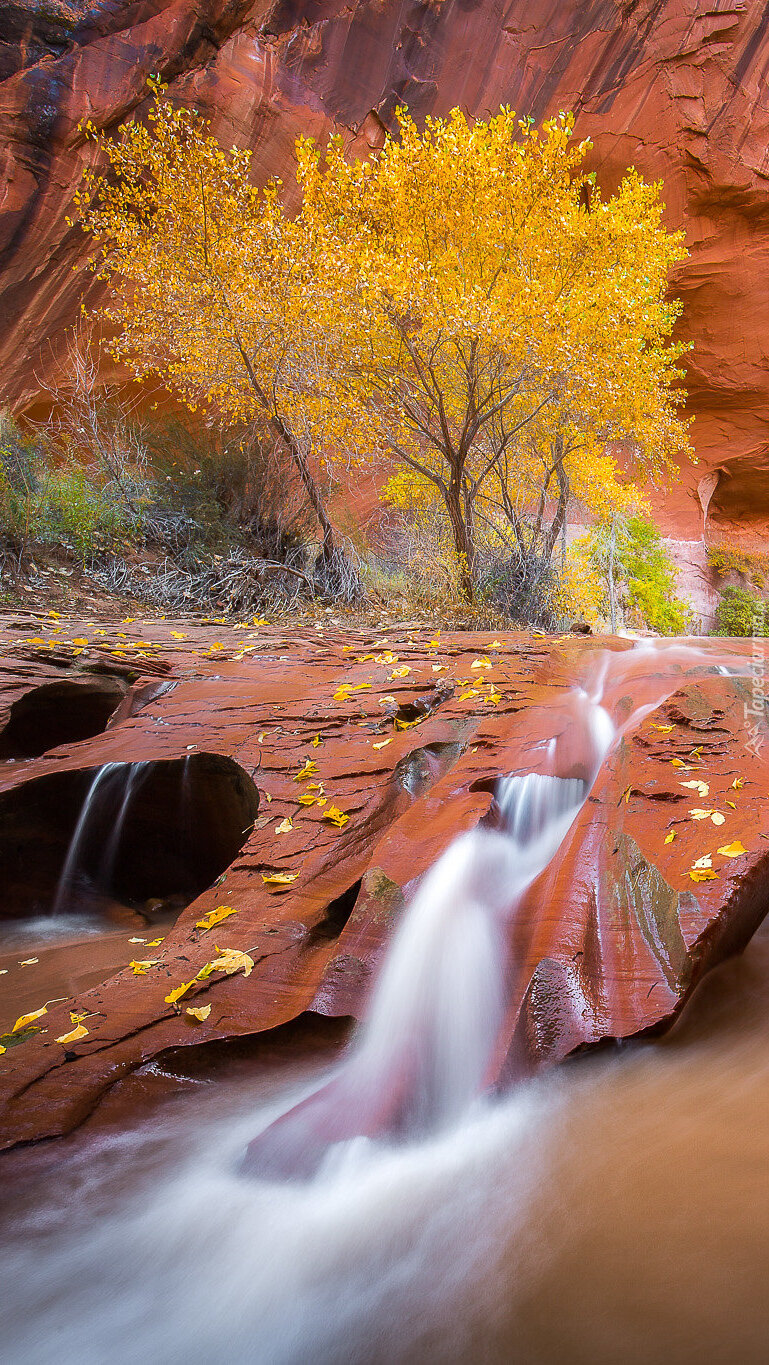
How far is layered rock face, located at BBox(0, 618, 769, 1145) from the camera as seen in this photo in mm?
2477

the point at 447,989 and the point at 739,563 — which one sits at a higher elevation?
the point at 739,563

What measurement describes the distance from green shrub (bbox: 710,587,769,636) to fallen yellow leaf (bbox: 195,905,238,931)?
20200mm

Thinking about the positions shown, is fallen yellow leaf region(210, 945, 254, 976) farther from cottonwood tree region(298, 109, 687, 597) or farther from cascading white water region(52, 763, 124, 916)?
cottonwood tree region(298, 109, 687, 597)

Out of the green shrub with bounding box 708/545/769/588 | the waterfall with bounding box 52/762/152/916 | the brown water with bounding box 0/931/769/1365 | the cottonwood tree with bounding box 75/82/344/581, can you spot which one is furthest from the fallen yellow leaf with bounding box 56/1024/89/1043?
the green shrub with bounding box 708/545/769/588

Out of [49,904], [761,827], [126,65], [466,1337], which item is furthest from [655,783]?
[126,65]

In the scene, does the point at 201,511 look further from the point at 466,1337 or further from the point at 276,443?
the point at 466,1337

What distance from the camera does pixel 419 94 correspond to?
51.3 feet

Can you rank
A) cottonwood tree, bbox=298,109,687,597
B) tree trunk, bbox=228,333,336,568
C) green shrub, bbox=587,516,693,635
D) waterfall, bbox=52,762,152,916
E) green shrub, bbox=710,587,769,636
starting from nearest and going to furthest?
1. waterfall, bbox=52,762,152,916
2. cottonwood tree, bbox=298,109,687,597
3. tree trunk, bbox=228,333,336,568
4. green shrub, bbox=587,516,693,635
5. green shrub, bbox=710,587,769,636

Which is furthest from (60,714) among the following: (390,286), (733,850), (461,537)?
(390,286)

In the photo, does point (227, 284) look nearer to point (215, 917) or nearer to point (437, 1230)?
point (215, 917)

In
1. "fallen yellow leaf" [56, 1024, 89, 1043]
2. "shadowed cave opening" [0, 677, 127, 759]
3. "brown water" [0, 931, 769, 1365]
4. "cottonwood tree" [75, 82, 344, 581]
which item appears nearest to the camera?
"brown water" [0, 931, 769, 1365]

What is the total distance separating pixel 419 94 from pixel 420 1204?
19.7 metres

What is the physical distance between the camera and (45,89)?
1219 cm

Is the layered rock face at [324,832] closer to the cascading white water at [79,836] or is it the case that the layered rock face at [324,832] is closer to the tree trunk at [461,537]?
the cascading white water at [79,836]
